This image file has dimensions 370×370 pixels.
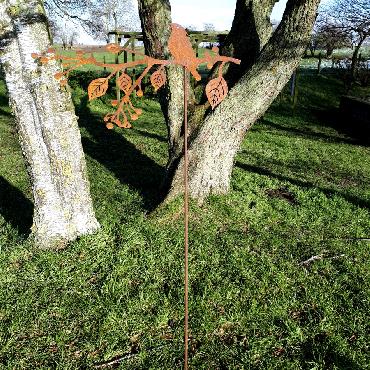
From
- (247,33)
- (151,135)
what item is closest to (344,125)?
(151,135)

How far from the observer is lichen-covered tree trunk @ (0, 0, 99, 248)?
359cm

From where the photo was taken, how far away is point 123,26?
4759cm

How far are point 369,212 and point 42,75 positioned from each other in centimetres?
508

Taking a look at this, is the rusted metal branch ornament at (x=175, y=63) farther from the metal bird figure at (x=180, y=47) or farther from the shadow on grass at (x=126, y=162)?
the shadow on grass at (x=126, y=162)

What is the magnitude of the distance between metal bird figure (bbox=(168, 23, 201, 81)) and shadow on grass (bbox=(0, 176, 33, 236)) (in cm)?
358

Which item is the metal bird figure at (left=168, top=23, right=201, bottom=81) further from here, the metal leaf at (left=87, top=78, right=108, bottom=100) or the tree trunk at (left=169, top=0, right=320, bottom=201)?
the tree trunk at (left=169, top=0, right=320, bottom=201)

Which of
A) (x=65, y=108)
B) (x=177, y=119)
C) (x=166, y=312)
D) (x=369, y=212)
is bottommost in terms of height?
(x=369, y=212)

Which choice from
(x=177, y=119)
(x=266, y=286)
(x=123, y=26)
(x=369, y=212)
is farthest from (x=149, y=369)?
(x=123, y=26)

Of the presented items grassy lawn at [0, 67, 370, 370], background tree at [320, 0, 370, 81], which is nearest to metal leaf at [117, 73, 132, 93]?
grassy lawn at [0, 67, 370, 370]

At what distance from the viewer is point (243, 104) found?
501 cm

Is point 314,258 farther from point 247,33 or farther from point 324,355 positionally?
point 247,33

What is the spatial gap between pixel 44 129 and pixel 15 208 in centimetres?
230

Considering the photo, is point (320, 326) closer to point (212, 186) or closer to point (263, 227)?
point (263, 227)

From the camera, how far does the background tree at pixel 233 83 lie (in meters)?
4.68
